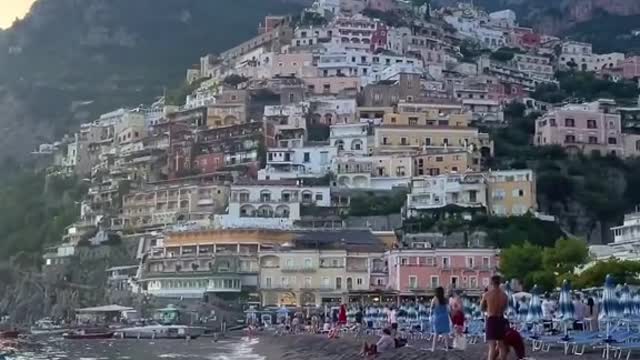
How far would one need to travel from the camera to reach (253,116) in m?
Answer: 95.8

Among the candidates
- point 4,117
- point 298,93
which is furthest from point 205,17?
point 298,93

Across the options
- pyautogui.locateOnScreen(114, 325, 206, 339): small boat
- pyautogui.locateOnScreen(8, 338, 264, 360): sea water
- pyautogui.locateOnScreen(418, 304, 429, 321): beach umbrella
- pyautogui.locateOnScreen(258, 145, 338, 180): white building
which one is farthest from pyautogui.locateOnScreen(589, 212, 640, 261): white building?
pyautogui.locateOnScreen(258, 145, 338, 180): white building

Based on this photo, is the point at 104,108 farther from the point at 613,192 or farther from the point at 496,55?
the point at 613,192

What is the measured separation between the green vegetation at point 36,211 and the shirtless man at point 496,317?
276 feet

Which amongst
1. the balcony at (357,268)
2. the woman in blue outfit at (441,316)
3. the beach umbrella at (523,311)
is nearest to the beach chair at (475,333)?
the beach umbrella at (523,311)

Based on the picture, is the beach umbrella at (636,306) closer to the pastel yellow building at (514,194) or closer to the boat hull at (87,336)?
the boat hull at (87,336)

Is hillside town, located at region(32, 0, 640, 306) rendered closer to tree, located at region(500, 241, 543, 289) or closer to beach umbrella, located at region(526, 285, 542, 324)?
tree, located at region(500, 241, 543, 289)

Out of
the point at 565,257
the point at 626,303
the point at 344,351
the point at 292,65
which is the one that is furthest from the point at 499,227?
the point at 626,303

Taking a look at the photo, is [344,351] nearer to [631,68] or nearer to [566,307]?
[566,307]

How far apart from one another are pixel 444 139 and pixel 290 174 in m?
13.6

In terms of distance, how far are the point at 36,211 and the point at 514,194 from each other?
2057 inches

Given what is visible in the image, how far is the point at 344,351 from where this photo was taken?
30672mm

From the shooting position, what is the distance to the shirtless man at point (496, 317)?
15.1m

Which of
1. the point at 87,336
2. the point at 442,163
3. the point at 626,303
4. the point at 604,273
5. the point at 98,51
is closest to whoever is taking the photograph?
the point at 626,303
